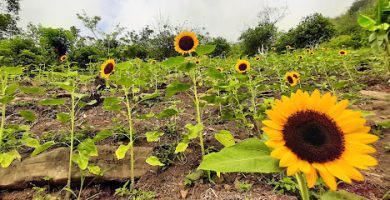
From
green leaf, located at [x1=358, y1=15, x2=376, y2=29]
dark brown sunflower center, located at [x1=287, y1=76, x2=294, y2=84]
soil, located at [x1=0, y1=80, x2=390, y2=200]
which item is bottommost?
soil, located at [x1=0, y1=80, x2=390, y2=200]

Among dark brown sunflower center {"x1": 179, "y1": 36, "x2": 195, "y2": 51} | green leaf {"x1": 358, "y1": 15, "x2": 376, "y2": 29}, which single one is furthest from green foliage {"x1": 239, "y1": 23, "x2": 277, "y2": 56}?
dark brown sunflower center {"x1": 179, "y1": 36, "x2": 195, "y2": 51}

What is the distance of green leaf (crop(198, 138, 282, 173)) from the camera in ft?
2.51

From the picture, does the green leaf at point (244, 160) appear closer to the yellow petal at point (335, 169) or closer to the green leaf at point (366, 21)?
the yellow petal at point (335, 169)

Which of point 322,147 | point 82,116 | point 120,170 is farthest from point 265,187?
point 82,116

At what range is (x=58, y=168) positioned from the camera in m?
2.40

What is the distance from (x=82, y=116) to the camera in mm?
3580

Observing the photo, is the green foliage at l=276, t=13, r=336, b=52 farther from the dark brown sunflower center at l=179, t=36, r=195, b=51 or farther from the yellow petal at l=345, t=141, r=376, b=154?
the yellow petal at l=345, t=141, r=376, b=154

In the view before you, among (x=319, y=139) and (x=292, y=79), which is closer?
(x=319, y=139)

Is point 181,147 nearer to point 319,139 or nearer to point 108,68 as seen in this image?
point 108,68

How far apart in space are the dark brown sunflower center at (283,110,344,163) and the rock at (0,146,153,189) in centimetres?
177

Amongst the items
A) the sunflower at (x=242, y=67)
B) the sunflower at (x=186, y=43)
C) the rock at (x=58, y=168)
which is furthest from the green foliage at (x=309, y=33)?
the rock at (x=58, y=168)

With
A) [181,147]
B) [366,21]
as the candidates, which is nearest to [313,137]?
[181,147]

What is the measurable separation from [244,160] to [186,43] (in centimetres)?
195

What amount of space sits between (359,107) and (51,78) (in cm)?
494
